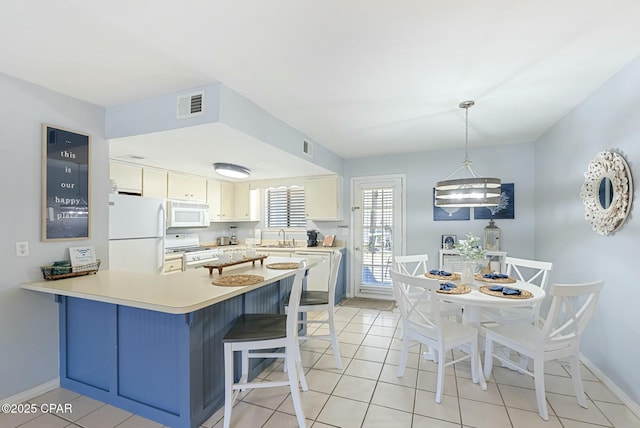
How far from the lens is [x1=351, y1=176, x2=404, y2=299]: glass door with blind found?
4762 mm

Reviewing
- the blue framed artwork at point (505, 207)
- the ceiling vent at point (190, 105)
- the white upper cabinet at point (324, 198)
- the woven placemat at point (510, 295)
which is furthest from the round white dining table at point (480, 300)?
the white upper cabinet at point (324, 198)

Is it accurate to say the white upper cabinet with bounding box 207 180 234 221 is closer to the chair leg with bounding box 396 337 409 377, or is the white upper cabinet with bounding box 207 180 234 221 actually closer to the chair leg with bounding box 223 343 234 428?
the chair leg with bounding box 223 343 234 428

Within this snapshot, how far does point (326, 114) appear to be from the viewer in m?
2.97

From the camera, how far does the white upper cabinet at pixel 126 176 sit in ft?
11.3

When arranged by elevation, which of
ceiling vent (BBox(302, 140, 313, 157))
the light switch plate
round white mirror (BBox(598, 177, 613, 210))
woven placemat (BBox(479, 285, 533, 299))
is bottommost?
woven placemat (BBox(479, 285, 533, 299))

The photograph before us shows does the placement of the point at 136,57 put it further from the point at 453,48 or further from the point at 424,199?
the point at 424,199

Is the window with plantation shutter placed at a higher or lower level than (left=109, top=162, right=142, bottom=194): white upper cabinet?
lower

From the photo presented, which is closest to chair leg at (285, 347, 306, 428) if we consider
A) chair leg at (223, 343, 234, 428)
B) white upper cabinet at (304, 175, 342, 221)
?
chair leg at (223, 343, 234, 428)

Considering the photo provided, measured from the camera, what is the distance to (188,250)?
4.46 meters

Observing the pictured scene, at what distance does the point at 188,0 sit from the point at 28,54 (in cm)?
130

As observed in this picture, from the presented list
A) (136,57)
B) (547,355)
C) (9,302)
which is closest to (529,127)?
(547,355)

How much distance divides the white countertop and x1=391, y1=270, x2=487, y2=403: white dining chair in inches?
37.9

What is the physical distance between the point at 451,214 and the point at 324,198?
1.94 m

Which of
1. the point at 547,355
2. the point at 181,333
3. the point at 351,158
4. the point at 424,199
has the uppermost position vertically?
the point at 351,158
